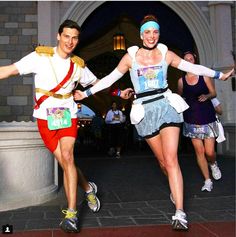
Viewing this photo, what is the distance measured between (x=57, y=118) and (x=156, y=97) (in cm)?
75

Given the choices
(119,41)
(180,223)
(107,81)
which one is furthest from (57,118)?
(119,41)

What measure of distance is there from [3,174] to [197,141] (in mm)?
2077

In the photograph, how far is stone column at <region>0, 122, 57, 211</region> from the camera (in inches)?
135

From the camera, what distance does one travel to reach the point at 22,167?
3.57m

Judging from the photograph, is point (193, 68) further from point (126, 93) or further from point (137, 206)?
point (137, 206)

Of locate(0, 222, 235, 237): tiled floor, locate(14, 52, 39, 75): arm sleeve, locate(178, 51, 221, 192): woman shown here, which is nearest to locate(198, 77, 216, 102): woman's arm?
locate(178, 51, 221, 192): woman

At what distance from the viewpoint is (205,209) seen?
10.8ft

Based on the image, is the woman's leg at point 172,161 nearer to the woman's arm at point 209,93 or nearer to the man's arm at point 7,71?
the man's arm at point 7,71

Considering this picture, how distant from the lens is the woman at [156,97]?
8.94 ft

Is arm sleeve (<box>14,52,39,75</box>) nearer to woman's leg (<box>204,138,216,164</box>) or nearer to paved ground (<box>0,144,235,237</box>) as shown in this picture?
paved ground (<box>0,144,235,237</box>)

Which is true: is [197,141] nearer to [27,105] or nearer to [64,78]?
[64,78]

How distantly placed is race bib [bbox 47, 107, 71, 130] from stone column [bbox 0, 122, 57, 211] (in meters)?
0.89

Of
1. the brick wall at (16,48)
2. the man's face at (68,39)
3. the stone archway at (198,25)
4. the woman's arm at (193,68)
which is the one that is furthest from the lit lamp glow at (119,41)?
the man's face at (68,39)

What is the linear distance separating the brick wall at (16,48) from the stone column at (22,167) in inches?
164
